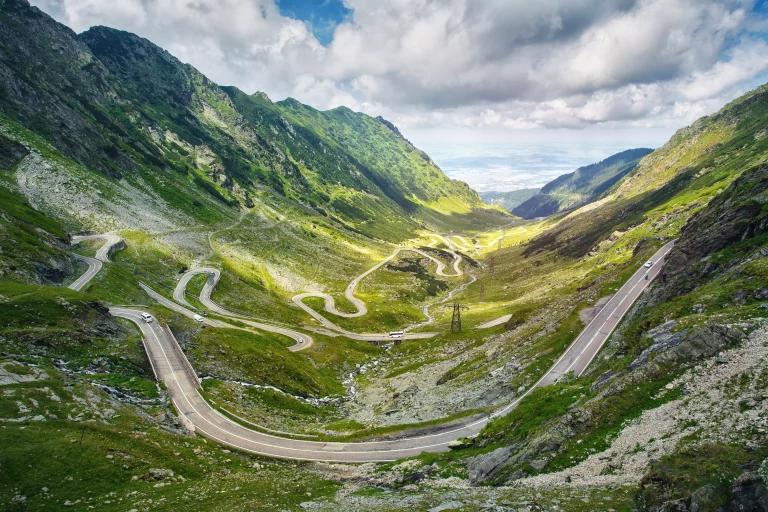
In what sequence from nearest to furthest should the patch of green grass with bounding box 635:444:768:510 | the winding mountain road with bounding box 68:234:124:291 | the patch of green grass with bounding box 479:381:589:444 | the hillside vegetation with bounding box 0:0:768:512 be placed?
the patch of green grass with bounding box 635:444:768:510
the hillside vegetation with bounding box 0:0:768:512
the patch of green grass with bounding box 479:381:589:444
the winding mountain road with bounding box 68:234:124:291

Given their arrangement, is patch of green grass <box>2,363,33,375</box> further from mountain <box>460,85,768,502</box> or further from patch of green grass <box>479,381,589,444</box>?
patch of green grass <box>479,381,589,444</box>

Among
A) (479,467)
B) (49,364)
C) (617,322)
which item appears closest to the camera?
(479,467)

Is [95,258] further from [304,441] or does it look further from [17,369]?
[304,441]

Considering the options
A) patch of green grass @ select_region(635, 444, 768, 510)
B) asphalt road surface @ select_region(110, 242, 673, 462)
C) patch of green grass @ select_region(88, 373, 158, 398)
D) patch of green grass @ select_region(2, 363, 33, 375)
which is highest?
patch of green grass @ select_region(2, 363, 33, 375)

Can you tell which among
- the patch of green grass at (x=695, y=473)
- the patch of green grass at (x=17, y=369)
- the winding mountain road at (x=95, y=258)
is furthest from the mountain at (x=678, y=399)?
the winding mountain road at (x=95, y=258)

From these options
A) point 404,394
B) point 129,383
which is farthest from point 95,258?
point 404,394

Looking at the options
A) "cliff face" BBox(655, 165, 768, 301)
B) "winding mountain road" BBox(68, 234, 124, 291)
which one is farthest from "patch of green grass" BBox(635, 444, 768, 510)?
"winding mountain road" BBox(68, 234, 124, 291)

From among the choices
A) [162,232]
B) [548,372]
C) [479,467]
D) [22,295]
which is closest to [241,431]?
[479,467]

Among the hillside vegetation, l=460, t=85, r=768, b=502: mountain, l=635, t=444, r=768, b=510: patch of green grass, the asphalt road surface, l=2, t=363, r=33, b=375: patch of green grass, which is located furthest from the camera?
the asphalt road surface

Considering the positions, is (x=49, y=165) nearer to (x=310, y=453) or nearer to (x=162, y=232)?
(x=162, y=232)

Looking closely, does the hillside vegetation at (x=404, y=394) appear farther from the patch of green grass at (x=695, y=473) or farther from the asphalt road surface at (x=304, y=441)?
the asphalt road surface at (x=304, y=441)
